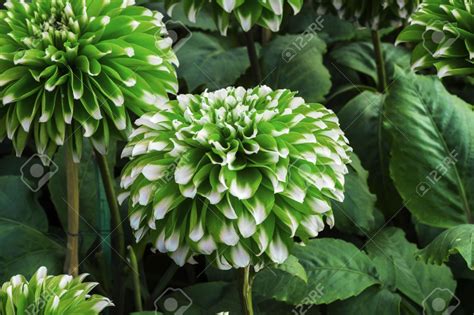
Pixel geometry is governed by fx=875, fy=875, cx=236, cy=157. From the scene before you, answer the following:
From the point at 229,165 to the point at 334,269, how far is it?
0.93 ft

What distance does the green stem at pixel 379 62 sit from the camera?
1065 mm

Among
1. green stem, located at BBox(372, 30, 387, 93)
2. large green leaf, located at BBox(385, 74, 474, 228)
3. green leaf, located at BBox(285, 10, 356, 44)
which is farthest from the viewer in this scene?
green leaf, located at BBox(285, 10, 356, 44)

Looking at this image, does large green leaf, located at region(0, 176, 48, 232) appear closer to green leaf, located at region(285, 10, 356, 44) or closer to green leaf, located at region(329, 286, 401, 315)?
green leaf, located at region(329, 286, 401, 315)

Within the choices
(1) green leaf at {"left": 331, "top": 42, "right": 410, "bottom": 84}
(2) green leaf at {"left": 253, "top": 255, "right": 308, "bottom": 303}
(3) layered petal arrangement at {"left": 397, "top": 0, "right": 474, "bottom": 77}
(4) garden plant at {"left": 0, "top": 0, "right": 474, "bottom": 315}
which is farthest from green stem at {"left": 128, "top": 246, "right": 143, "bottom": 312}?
(1) green leaf at {"left": 331, "top": 42, "right": 410, "bottom": 84}

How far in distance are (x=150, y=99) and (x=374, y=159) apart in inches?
15.5

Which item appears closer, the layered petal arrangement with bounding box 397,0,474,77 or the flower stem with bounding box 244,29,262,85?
the layered petal arrangement with bounding box 397,0,474,77

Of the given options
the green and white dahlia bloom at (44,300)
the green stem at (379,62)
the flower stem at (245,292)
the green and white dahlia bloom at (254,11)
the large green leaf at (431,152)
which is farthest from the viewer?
the green stem at (379,62)

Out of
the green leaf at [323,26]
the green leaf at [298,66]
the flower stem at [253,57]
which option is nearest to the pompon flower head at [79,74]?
the flower stem at [253,57]

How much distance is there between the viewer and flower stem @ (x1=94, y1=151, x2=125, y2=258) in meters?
0.81

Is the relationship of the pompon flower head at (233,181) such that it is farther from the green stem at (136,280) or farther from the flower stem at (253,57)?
the flower stem at (253,57)

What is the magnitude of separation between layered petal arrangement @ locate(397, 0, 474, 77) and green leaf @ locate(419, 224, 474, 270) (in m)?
0.14

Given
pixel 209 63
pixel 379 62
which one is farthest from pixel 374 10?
pixel 209 63

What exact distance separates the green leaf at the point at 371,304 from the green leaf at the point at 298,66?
0.29 metres

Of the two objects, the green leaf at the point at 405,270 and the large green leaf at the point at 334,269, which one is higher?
the large green leaf at the point at 334,269
